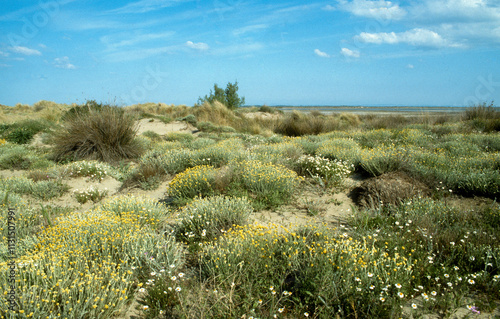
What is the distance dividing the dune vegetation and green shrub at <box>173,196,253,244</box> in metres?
0.02

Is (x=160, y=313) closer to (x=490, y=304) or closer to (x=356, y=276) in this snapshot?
(x=356, y=276)

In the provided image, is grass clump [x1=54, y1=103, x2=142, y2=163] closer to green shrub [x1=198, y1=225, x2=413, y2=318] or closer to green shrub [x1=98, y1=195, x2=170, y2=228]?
green shrub [x1=98, y1=195, x2=170, y2=228]

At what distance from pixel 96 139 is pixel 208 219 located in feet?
21.8

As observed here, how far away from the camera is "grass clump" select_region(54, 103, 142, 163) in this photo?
9172mm

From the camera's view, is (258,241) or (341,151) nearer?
(258,241)

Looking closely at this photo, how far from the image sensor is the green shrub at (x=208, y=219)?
4186 millimetres

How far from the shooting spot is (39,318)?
2.39m

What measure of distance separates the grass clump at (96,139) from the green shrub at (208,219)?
572 centimetres

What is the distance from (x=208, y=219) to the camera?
432cm

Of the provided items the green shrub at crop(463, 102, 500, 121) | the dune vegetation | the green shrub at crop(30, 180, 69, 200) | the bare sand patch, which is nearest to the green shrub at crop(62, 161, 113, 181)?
the dune vegetation

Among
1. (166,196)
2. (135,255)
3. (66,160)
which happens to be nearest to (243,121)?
(66,160)

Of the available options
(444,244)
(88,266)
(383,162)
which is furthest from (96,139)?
(444,244)

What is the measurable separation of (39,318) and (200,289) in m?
1.33

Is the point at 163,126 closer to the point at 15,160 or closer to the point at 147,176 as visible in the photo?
the point at 15,160
